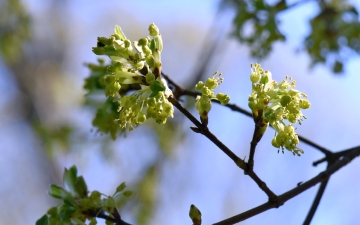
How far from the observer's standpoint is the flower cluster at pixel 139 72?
1.41 metres

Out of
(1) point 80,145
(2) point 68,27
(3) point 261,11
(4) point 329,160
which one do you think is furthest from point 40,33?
(4) point 329,160

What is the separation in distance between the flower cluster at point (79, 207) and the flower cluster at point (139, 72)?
0.88ft

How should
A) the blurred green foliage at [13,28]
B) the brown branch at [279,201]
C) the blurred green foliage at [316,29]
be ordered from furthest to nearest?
the blurred green foliage at [13,28]
the blurred green foliage at [316,29]
the brown branch at [279,201]

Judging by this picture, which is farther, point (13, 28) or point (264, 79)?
point (13, 28)

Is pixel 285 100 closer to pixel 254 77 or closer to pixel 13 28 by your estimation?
pixel 254 77

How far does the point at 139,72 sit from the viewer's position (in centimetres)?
148

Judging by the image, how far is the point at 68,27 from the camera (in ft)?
34.4

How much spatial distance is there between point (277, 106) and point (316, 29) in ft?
5.99

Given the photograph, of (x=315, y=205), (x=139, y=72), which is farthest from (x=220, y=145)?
(x=315, y=205)

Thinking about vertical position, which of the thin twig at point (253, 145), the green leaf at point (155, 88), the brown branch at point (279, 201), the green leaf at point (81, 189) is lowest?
the brown branch at point (279, 201)

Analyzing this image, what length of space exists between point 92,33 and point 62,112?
323cm

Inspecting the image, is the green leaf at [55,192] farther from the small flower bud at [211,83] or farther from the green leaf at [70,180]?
the small flower bud at [211,83]

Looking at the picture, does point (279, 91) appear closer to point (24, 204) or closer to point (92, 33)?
point (24, 204)

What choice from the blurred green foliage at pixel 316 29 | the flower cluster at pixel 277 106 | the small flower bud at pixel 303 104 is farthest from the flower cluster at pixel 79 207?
the blurred green foliage at pixel 316 29
